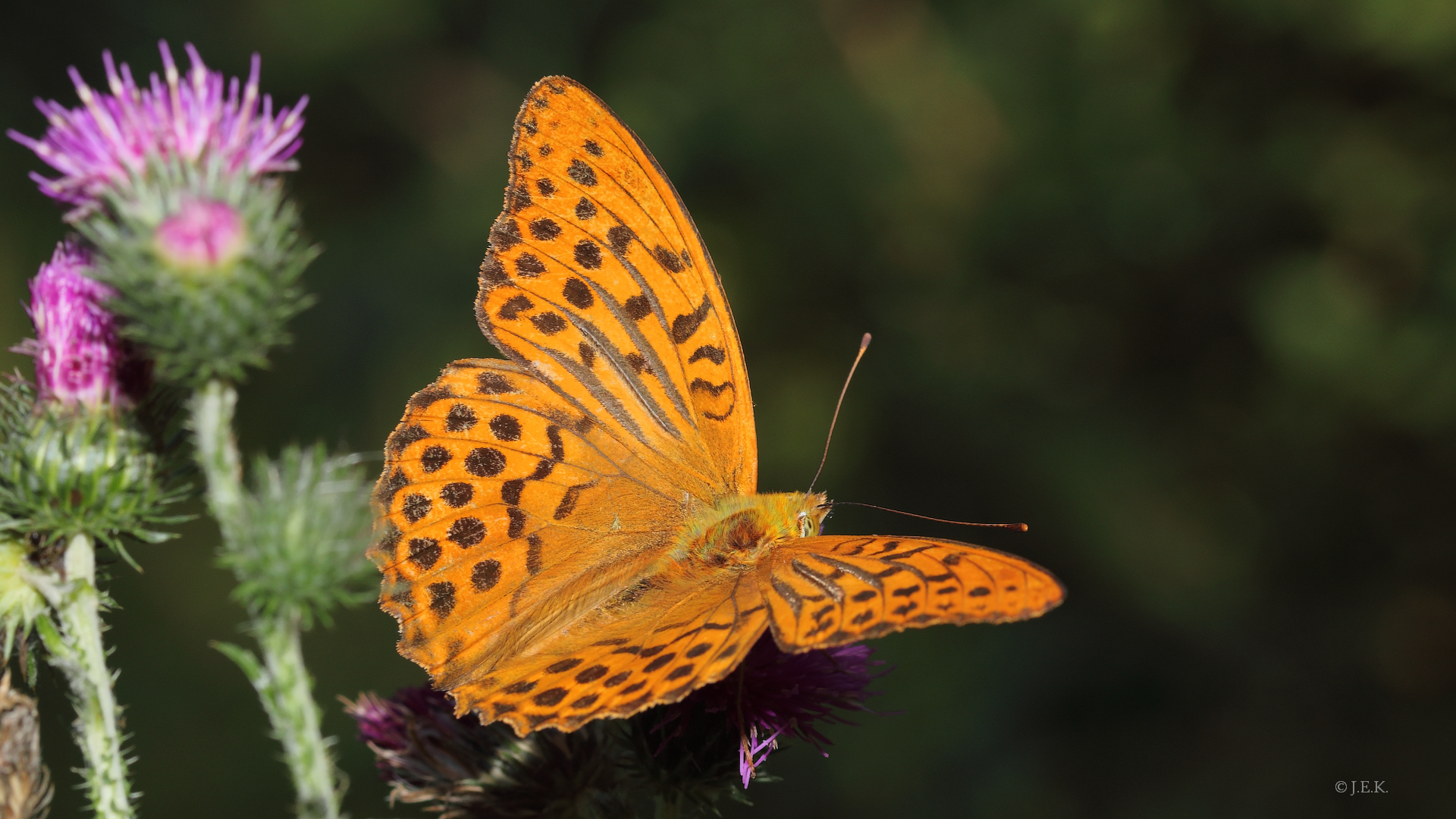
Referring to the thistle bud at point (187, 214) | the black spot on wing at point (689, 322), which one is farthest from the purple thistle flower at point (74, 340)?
the black spot on wing at point (689, 322)

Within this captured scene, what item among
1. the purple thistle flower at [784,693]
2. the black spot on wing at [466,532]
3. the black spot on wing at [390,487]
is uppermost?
the black spot on wing at [390,487]

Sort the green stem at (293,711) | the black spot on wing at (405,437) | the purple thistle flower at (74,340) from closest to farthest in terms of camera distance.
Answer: the green stem at (293,711), the purple thistle flower at (74,340), the black spot on wing at (405,437)

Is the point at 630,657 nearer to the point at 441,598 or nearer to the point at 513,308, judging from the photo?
the point at 441,598

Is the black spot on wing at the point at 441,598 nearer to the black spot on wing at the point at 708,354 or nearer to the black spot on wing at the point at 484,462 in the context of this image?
the black spot on wing at the point at 484,462

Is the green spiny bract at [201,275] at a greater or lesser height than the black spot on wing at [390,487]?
greater

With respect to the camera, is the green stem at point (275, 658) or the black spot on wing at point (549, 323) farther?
the black spot on wing at point (549, 323)

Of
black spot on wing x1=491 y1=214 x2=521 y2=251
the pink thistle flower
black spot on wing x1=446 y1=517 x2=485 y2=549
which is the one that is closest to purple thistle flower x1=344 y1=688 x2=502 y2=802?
the pink thistle flower

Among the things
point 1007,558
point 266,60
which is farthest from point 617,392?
point 266,60
